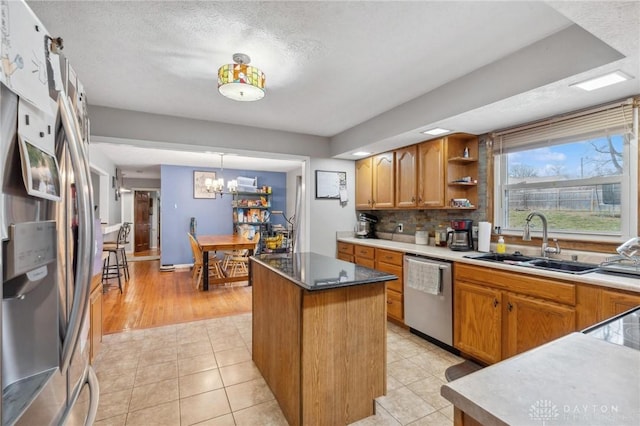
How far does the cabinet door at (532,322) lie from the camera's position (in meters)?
1.92

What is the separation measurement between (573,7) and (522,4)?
37cm

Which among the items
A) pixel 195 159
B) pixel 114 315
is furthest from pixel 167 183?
pixel 114 315

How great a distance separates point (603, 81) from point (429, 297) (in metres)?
2.03

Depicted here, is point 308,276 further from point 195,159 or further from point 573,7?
point 195,159

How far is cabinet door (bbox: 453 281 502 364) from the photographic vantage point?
230cm

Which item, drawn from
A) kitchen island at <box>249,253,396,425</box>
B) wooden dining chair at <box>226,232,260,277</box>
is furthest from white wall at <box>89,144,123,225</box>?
kitchen island at <box>249,253,396,425</box>

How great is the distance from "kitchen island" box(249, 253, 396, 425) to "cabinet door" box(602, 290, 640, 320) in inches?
48.3

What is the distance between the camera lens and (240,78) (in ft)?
6.52

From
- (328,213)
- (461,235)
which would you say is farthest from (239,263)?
(461,235)

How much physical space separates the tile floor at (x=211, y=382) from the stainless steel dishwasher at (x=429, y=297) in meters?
0.15

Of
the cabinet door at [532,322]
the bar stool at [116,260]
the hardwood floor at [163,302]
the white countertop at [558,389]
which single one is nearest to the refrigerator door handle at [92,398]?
the white countertop at [558,389]

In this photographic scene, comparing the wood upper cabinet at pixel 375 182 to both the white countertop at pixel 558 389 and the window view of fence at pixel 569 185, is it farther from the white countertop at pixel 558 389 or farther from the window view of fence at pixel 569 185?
the white countertop at pixel 558 389

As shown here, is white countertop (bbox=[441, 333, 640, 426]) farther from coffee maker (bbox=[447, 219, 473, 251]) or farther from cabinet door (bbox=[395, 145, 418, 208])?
cabinet door (bbox=[395, 145, 418, 208])

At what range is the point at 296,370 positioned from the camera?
170cm
